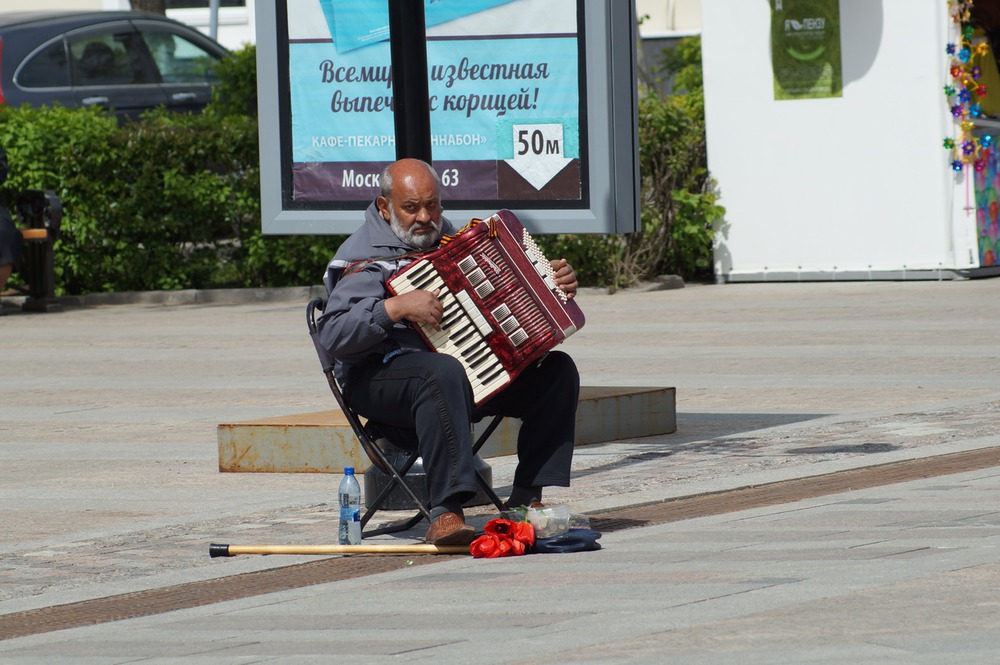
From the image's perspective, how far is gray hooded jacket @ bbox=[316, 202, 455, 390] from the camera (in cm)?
650

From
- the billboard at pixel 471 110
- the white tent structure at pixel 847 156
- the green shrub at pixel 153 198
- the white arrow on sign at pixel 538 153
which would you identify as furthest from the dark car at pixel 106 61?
the white arrow on sign at pixel 538 153

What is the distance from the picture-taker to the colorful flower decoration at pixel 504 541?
632cm

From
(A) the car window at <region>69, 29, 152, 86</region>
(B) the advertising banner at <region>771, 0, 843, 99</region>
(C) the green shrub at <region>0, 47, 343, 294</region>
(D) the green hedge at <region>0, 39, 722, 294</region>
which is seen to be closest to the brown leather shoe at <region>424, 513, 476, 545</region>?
(D) the green hedge at <region>0, 39, 722, 294</region>

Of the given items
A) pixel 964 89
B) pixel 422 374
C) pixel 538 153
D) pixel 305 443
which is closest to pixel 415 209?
pixel 422 374

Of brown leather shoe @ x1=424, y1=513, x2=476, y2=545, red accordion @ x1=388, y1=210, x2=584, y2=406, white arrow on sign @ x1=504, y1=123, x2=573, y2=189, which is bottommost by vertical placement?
brown leather shoe @ x1=424, y1=513, x2=476, y2=545

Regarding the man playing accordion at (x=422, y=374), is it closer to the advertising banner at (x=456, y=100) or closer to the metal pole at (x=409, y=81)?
the metal pole at (x=409, y=81)

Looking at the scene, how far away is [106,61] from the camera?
19.5 metres

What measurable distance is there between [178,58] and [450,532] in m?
14.6

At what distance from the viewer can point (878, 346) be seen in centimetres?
1226

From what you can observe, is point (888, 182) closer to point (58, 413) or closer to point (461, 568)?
point (58, 413)

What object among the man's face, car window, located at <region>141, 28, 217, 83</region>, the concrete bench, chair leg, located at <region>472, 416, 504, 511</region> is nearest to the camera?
the man's face

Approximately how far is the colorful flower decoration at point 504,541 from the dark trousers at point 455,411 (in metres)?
0.15

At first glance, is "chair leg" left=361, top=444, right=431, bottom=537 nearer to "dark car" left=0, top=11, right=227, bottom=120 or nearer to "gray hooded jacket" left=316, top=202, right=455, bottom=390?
"gray hooded jacket" left=316, top=202, right=455, bottom=390

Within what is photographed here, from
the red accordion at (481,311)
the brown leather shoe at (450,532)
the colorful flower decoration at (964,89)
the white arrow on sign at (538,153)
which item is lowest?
the brown leather shoe at (450,532)
